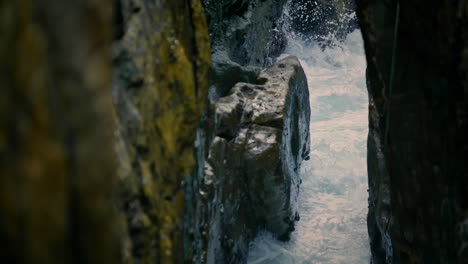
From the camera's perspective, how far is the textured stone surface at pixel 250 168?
3.07 metres

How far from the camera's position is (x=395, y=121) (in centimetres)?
252

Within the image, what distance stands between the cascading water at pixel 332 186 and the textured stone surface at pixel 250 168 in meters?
0.22

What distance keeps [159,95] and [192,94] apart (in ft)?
1.11

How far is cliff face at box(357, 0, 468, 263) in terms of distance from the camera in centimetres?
189

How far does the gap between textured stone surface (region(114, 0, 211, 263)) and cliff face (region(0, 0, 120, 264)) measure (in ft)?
2.22

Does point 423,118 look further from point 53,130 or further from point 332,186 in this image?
point 332,186

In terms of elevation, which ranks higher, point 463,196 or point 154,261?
point 463,196

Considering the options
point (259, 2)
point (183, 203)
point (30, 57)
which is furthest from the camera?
point (259, 2)

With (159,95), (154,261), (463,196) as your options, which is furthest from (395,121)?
(154,261)

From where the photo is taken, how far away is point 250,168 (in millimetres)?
3859

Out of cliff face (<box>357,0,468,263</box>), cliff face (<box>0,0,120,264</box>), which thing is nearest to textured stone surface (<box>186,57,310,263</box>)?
cliff face (<box>357,0,468,263</box>)

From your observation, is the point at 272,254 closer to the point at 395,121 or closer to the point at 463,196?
the point at 395,121

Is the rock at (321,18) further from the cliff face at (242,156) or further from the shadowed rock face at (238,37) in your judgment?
the cliff face at (242,156)

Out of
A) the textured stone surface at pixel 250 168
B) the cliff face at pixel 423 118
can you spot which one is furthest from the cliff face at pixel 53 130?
the textured stone surface at pixel 250 168
